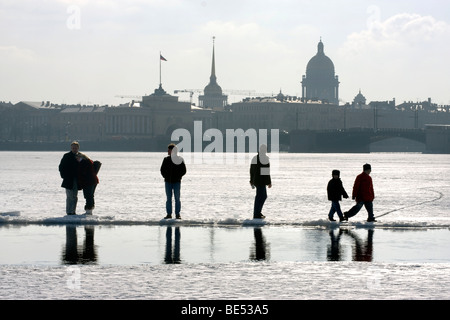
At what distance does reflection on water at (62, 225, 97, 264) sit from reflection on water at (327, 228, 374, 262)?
330 cm

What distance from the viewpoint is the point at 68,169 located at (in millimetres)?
20375

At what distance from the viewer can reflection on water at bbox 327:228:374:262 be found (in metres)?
14.5

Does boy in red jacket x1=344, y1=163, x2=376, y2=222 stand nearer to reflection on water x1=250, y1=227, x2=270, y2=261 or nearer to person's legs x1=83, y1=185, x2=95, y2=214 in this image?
reflection on water x1=250, y1=227, x2=270, y2=261

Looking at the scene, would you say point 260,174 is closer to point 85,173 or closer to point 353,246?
point 85,173

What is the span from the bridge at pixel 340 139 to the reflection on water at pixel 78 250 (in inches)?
5887

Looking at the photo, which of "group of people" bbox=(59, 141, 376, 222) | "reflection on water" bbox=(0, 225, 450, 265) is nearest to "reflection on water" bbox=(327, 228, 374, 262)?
"reflection on water" bbox=(0, 225, 450, 265)

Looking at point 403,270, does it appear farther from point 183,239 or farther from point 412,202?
point 412,202

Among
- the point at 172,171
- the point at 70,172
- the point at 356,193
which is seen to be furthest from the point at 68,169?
the point at 356,193

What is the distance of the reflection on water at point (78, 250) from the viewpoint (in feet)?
46.0

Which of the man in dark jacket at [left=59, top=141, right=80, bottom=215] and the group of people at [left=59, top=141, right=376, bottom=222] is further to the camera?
the man in dark jacket at [left=59, top=141, right=80, bottom=215]

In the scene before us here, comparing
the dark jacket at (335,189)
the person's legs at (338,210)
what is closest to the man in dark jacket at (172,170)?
the dark jacket at (335,189)

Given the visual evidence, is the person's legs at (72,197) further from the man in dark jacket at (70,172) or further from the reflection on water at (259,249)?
the reflection on water at (259,249)
